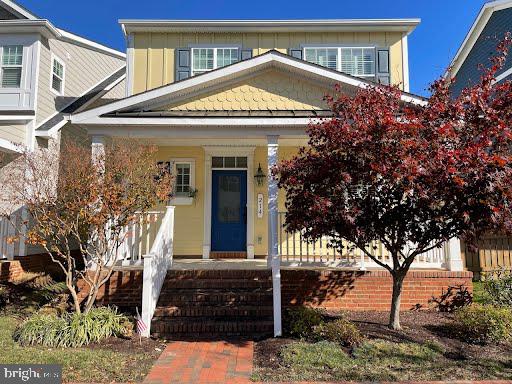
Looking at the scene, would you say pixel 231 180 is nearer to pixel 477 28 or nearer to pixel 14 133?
pixel 14 133

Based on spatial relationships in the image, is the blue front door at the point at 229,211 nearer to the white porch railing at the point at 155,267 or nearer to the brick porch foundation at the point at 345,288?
the white porch railing at the point at 155,267

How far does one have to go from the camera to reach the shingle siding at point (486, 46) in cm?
1468

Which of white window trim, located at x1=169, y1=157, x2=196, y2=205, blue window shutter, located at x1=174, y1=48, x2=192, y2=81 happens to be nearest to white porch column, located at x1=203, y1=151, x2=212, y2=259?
white window trim, located at x1=169, y1=157, x2=196, y2=205

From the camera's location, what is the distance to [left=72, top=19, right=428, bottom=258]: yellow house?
A: 8.36 metres

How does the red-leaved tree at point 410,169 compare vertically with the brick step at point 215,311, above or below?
above

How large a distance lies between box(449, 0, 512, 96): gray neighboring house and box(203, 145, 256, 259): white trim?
811 centimetres

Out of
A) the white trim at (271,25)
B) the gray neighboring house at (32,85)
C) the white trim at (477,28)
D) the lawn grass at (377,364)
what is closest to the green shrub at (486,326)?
the lawn grass at (377,364)

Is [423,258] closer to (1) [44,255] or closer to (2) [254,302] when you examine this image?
(2) [254,302]

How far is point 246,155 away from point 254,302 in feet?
14.8

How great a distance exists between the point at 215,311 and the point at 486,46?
15479mm

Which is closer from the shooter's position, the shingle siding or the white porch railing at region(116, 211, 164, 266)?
the white porch railing at region(116, 211, 164, 266)

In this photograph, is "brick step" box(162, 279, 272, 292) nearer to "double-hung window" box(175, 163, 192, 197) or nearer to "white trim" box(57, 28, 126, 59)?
"double-hung window" box(175, 163, 192, 197)

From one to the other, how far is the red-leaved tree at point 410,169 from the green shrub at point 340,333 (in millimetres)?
1192

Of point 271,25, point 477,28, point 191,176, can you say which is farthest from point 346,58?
point 477,28
